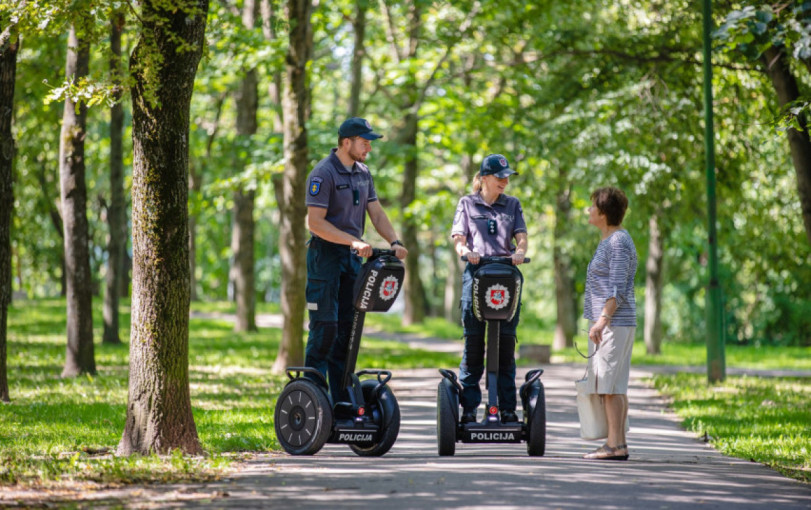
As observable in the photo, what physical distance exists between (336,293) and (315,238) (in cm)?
40

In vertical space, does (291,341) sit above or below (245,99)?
below

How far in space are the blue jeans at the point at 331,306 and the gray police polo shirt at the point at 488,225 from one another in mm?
859

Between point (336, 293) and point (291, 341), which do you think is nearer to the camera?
point (336, 293)

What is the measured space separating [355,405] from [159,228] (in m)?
1.80

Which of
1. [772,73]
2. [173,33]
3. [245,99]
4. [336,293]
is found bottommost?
[336,293]

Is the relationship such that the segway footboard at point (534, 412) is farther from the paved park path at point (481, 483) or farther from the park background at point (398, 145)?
the park background at point (398, 145)

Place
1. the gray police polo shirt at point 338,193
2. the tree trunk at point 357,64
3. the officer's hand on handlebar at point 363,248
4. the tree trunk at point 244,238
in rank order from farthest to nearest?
1. the tree trunk at point 244,238
2. the tree trunk at point 357,64
3. the gray police polo shirt at point 338,193
4. the officer's hand on handlebar at point 363,248

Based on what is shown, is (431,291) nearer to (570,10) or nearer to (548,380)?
(570,10)

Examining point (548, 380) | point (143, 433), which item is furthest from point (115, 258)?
point (143, 433)

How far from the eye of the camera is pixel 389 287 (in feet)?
24.1

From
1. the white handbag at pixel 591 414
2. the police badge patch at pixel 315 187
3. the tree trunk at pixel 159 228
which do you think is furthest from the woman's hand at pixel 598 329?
the tree trunk at pixel 159 228

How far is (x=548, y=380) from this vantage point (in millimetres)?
15664

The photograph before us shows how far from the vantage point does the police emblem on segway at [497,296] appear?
7.39 m

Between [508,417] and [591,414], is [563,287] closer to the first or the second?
[591,414]
